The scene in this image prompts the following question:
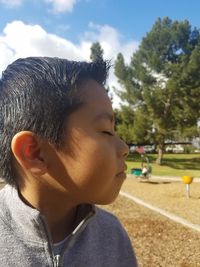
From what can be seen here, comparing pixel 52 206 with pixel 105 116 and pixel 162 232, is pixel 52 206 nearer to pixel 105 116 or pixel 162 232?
pixel 105 116

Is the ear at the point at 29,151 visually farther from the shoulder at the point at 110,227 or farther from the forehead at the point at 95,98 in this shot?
the shoulder at the point at 110,227

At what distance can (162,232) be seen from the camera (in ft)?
23.7

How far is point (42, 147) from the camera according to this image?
3.90ft

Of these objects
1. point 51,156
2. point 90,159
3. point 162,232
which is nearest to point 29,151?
point 51,156

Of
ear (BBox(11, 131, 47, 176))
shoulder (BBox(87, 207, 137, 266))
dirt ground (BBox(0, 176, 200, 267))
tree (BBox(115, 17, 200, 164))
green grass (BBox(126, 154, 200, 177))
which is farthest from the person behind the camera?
tree (BBox(115, 17, 200, 164))

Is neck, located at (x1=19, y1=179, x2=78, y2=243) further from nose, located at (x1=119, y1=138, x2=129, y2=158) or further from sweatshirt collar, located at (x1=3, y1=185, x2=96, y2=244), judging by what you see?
nose, located at (x1=119, y1=138, x2=129, y2=158)

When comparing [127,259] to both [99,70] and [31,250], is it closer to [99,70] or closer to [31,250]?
[31,250]

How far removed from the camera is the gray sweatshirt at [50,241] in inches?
47.3

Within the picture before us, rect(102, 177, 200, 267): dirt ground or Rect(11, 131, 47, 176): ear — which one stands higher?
Rect(11, 131, 47, 176): ear

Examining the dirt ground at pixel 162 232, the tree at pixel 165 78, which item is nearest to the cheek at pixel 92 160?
the dirt ground at pixel 162 232

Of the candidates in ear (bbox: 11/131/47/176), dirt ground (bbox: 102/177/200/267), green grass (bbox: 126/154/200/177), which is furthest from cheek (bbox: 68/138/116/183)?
green grass (bbox: 126/154/200/177)

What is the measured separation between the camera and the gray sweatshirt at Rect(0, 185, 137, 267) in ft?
3.94

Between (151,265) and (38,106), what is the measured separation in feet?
14.5

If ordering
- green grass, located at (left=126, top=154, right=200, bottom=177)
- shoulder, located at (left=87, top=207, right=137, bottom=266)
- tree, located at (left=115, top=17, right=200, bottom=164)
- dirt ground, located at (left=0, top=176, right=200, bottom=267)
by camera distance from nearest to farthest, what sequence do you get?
shoulder, located at (left=87, top=207, right=137, bottom=266) < dirt ground, located at (left=0, top=176, right=200, bottom=267) < green grass, located at (left=126, top=154, right=200, bottom=177) < tree, located at (left=115, top=17, right=200, bottom=164)
